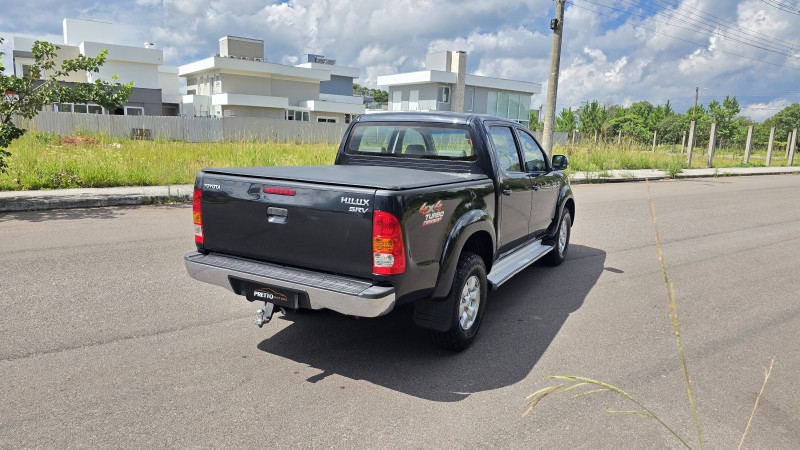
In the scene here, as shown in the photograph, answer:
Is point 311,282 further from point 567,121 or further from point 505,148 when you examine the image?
point 567,121

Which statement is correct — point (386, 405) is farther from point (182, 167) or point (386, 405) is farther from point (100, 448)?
point (182, 167)

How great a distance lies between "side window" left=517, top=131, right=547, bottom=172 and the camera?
6.04 meters

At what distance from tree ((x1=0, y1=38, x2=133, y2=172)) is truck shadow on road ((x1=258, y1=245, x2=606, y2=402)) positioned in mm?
7591

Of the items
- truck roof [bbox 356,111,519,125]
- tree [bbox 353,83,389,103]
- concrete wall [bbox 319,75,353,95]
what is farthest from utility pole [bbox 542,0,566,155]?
tree [bbox 353,83,389,103]

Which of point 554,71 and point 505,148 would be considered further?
point 554,71

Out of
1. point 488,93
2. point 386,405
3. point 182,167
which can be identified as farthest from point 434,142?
point 488,93

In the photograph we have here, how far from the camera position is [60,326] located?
14.9ft

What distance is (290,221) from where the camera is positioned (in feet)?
12.6

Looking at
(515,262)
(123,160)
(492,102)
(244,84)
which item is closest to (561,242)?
(515,262)

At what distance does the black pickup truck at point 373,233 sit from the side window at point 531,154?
773 mm

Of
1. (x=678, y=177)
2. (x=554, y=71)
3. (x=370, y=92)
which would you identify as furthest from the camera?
(x=370, y=92)

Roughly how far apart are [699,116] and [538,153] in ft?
240

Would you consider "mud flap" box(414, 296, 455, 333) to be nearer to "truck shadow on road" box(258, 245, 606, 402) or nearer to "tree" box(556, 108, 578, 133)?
"truck shadow on road" box(258, 245, 606, 402)

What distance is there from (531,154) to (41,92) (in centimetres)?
858
